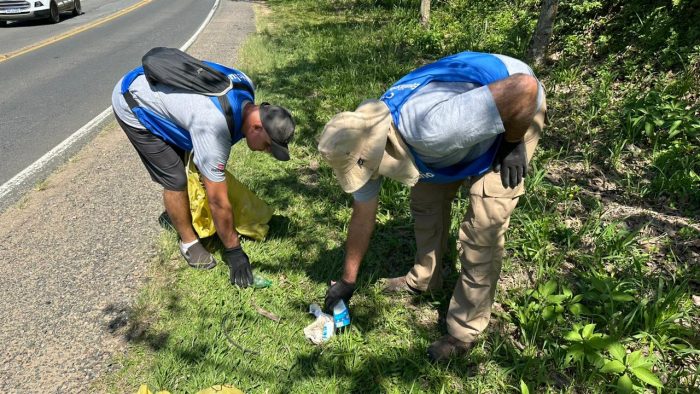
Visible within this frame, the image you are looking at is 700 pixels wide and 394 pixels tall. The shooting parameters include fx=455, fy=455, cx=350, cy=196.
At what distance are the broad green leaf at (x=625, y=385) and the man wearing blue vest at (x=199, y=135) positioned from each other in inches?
77.9

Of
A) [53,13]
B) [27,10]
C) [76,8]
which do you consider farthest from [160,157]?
[76,8]

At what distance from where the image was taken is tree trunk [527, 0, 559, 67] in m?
5.27

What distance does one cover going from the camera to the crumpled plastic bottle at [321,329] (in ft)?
8.23

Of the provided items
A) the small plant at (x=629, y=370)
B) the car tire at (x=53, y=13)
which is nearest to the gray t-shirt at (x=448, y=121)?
the small plant at (x=629, y=370)

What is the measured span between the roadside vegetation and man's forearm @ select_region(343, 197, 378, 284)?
1.84ft

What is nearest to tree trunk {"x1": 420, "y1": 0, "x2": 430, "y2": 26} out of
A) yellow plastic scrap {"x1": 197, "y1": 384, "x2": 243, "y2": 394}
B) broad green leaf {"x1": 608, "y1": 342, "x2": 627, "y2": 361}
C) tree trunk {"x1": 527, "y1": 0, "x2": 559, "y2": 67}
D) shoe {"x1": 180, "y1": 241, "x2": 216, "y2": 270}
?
tree trunk {"x1": 527, "y1": 0, "x2": 559, "y2": 67}

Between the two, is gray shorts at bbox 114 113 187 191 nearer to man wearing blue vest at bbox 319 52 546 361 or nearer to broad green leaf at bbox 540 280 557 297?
man wearing blue vest at bbox 319 52 546 361

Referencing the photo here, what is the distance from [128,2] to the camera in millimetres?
19922

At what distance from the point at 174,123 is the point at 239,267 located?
96 cm

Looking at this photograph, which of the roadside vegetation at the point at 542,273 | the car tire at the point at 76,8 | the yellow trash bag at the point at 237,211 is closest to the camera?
the roadside vegetation at the point at 542,273

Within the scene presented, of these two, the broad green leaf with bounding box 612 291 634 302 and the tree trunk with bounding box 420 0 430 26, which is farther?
the tree trunk with bounding box 420 0 430 26

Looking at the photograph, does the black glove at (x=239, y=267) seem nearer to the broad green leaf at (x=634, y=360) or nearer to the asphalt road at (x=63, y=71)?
the broad green leaf at (x=634, y=360)

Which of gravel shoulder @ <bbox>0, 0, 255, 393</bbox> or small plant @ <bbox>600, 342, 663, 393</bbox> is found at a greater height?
small plant @ <bbox>600, 342, 663, 393</bbox>

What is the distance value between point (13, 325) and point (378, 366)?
2097 mm
